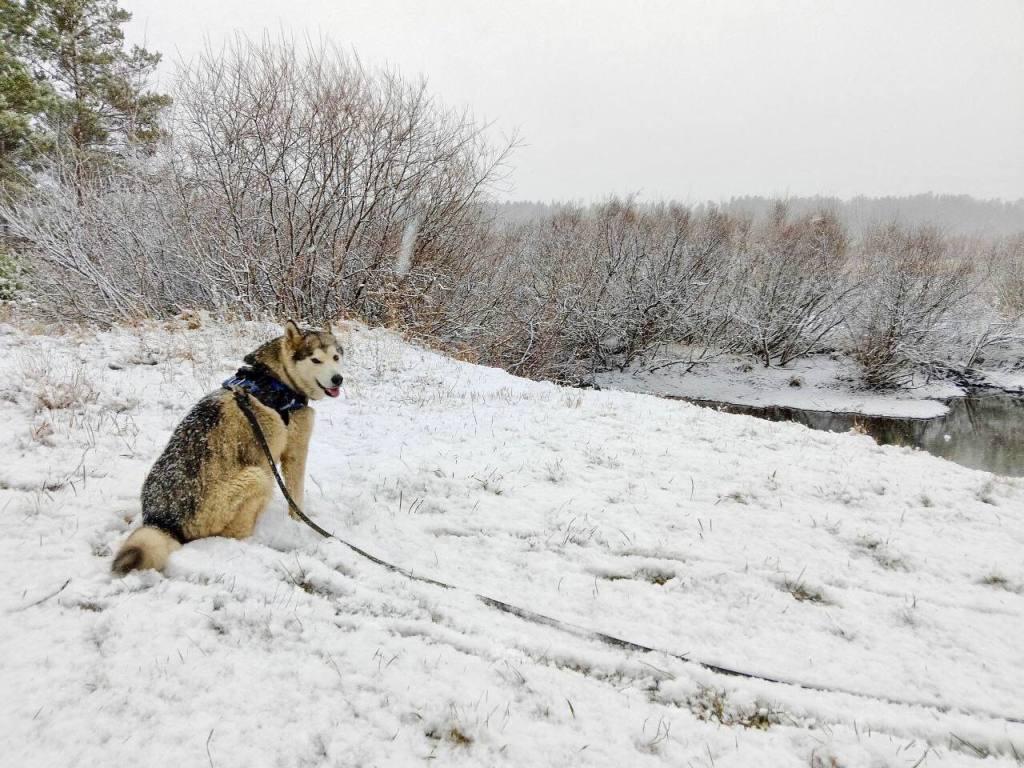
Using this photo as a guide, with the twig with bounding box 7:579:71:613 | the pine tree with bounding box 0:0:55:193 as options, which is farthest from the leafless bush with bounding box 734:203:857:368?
the pine tree with bounding box 0:0:55:193

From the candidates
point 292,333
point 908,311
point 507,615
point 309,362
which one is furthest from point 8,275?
point 908,311

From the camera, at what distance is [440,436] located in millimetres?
6113

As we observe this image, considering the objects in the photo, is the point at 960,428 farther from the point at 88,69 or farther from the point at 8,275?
the point at 88,69

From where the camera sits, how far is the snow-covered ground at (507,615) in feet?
6.82

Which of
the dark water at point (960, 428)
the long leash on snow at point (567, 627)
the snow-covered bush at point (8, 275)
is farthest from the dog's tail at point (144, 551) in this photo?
the dark water at point (960, 428)

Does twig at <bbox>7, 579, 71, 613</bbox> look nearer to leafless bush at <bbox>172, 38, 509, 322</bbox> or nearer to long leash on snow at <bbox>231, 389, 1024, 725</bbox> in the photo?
long leash on snow at <bbox>231, 389, 1024, 725</bbox>

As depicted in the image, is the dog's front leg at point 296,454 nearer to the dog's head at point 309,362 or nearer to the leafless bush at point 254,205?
the dog's head at point 309,362

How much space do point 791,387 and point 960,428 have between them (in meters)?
7.71

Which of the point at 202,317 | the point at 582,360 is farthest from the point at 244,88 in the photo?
the point at 582,360

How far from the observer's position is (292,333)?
374 centimetres

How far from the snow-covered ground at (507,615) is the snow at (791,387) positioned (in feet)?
72.7

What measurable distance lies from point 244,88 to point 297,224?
3456 millimetres

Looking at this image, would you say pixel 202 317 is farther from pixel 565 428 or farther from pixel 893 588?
pixel 893 588

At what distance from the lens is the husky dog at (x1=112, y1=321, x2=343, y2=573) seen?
306 centimetres
